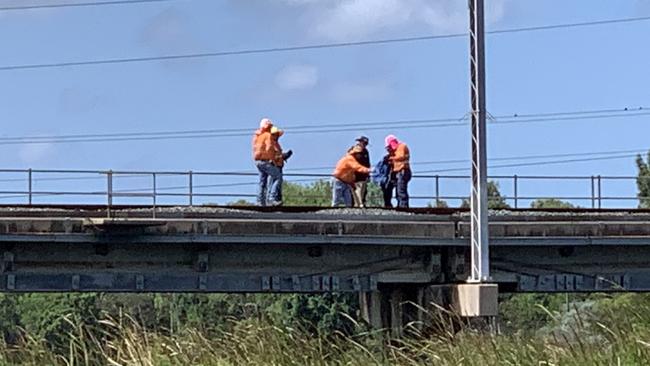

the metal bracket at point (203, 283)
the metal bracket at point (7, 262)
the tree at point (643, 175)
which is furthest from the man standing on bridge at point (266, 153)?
the tree at point (643, 175)

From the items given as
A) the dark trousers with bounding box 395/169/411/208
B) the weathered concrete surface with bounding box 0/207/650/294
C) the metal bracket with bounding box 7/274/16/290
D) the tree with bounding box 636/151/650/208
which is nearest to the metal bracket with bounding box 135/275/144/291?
the weathered concrete surface with bounding box 0/207/650/294

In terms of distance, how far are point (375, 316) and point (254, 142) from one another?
544 centimetres

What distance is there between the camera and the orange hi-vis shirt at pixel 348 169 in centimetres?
3369

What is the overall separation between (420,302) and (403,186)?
9.73 feet

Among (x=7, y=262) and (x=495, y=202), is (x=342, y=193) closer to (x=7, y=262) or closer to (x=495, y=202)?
(x=7, y=262)

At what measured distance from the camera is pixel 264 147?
106ft

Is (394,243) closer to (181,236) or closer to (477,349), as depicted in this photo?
(181,236)

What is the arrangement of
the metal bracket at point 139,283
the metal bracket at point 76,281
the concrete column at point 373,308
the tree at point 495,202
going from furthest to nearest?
the tree at point 495,202
the concrete column at point 373,308
the metal bracket at point 139,283
the metal bracket at point 76,281

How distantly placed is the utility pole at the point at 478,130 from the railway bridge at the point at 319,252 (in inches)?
46.8

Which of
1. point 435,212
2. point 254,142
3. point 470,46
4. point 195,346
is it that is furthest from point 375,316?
point 195,346

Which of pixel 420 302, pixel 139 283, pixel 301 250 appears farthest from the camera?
pixel 420 302

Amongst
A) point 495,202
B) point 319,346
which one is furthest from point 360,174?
point 495,202

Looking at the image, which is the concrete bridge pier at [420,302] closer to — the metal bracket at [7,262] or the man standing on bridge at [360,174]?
the man standing on bridge at [360,174]

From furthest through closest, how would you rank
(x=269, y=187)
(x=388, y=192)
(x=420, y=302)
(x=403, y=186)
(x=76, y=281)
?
(x=388, y=192) → (x=403, y=186) → (x=269, y=187) → (x=420, y=302) → (x=76, y=281)
